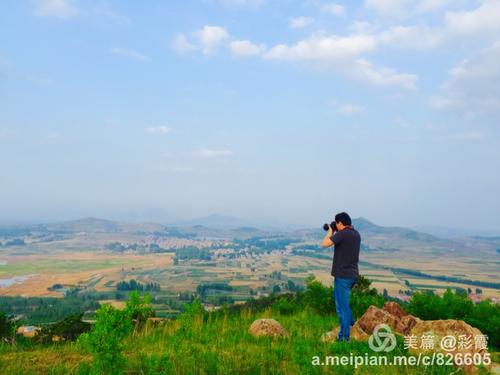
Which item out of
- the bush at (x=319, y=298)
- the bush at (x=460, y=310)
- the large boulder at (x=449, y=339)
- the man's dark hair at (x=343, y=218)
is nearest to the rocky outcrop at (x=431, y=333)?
the large boulder at (x=449, y=339)

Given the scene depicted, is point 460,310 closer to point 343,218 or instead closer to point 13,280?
point 343,218

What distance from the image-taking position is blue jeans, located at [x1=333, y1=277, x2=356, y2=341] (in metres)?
9.15

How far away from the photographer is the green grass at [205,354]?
621cm

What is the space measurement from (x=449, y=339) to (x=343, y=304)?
262 cm

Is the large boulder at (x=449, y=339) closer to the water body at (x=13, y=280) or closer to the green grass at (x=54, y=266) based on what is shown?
the water body at (x=13, y=280)

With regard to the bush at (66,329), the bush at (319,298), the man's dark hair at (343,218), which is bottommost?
the bush at (66,329)

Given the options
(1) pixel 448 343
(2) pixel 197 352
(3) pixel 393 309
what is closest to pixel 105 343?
(2) pixel 197 352

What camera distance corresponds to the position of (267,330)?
9.45 m

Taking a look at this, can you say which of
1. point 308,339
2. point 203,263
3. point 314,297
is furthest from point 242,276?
point 308,339

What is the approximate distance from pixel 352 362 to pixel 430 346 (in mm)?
1831

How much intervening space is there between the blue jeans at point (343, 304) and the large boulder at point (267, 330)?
57.4 inches

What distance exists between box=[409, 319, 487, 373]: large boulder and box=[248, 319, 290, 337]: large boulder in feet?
10.5

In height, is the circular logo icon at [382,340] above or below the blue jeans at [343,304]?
below

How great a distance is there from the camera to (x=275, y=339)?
354 inches
